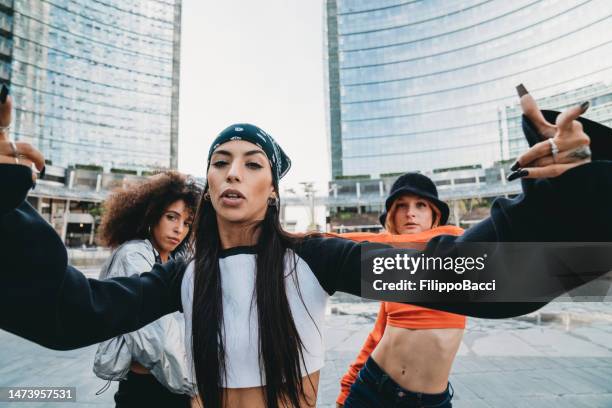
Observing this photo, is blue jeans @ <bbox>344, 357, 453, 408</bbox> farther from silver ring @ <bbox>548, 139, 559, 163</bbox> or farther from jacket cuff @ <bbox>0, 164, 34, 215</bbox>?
jacket cuff @ <bbox>0, 164, 34, 215</bbox>

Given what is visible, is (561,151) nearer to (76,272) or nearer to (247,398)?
(247,398)

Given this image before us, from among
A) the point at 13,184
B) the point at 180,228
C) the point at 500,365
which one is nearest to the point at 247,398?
the point at 13,184

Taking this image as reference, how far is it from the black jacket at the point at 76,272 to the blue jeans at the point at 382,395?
43.5 inches

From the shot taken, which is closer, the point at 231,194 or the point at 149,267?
the point at 231,194

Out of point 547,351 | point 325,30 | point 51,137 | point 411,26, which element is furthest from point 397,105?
point 547,351

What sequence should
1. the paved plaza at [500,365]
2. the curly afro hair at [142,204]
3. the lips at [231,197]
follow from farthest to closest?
the paved plaza at [500,365]
the curly afro hair at [142,204]
the lips at [231,197]

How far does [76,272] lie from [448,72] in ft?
264

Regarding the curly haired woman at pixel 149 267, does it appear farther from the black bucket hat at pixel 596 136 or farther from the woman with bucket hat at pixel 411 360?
the black bucket hat at pixel 596 136

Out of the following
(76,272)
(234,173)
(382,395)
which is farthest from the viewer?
(382,395)

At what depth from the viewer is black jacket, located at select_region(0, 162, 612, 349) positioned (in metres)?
0.85

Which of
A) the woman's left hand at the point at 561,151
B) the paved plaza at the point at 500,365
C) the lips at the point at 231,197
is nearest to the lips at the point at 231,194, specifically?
the lips at the point at 231,197

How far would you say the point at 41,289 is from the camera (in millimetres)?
978

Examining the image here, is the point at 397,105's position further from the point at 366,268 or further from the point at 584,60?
the point at 366,268

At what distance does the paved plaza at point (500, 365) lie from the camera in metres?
3.56
